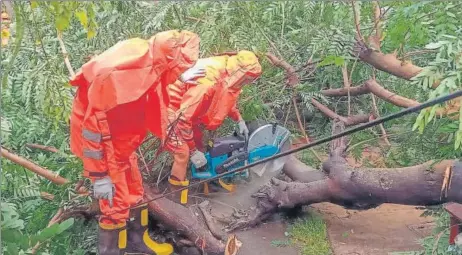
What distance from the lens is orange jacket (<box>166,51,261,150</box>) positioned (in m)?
3.49

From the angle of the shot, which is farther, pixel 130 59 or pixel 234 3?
pixel 234 3

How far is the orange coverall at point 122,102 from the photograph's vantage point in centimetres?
257

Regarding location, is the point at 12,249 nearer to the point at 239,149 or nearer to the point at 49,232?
the point at 49,232

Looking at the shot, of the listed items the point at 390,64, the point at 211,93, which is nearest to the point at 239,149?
the point at 211,93

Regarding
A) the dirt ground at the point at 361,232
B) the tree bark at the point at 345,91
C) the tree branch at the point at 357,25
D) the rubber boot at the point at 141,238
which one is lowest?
the dirt ground at the point at 361,232

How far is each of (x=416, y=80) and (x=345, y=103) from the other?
1.89 m

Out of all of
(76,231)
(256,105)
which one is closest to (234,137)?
(256,105)

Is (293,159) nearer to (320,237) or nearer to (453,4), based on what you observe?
(320,237)

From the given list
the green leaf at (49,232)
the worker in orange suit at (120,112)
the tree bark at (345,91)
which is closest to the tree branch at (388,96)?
the tree bark at (345,91)

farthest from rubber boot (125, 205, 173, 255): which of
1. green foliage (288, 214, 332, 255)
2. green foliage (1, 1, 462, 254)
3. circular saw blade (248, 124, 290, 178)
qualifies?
circular saw blade (248, 124, 290, 178)

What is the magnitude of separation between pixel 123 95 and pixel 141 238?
97 centimetres

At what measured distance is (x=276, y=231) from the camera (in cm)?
363

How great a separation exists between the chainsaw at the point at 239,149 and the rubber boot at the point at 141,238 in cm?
65

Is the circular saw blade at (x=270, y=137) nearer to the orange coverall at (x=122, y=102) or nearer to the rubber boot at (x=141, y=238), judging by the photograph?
the rubber boot at (x=141, y=238)
